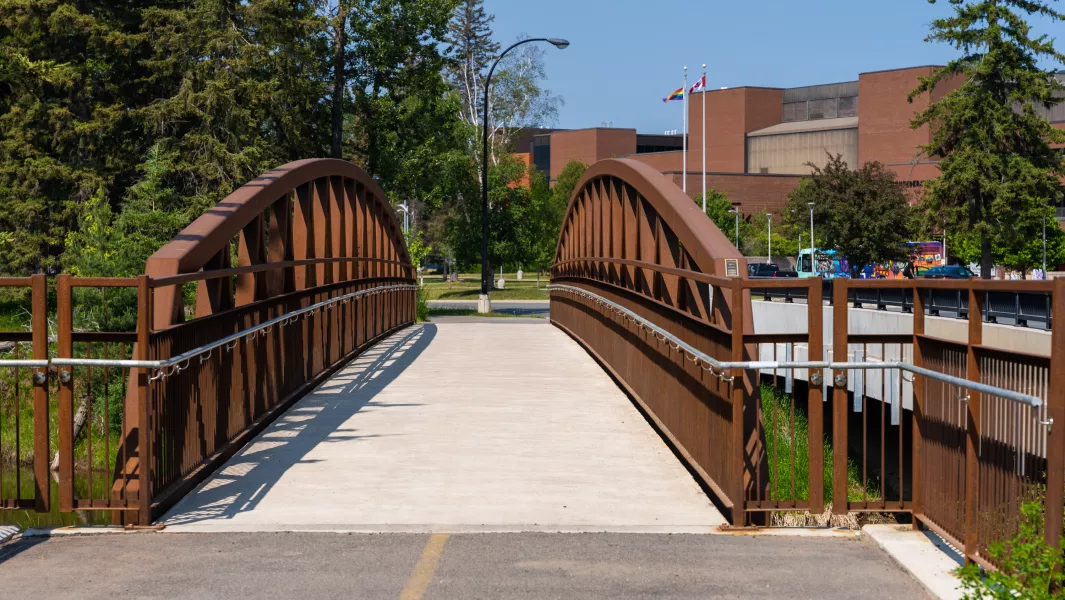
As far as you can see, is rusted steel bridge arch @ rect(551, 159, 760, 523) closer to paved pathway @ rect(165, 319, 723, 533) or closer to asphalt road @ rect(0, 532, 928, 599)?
paved pathway @ rect(165, 319, 723, 533)

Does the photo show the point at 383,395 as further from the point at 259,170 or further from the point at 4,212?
the point at 4,212

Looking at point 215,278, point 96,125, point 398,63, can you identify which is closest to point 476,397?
point 215,278

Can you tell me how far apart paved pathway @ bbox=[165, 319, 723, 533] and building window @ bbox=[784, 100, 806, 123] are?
11511cm

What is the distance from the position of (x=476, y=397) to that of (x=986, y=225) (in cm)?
3746

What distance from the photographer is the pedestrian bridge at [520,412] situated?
6074mm

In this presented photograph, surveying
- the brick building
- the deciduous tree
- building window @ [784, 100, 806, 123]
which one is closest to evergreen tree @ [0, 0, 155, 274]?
the deciduous tree

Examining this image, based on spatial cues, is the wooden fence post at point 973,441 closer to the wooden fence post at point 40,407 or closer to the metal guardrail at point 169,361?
the metal guardrail at point 169,361

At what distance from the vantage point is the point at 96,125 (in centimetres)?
3284

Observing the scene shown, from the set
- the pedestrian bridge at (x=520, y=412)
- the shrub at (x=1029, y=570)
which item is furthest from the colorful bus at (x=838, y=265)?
the shrub at (x=1029, y=570)

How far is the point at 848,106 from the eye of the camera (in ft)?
400

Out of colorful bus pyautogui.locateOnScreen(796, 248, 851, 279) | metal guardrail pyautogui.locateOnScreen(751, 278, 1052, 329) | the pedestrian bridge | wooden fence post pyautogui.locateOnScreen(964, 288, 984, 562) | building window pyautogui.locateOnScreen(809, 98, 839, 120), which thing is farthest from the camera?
building window pyautogui.locateOnScreen(809, 98, 839, 120)

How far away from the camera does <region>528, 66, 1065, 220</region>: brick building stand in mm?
104062

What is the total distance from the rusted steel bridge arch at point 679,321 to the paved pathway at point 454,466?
30cm

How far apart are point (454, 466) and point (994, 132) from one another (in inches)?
1618
